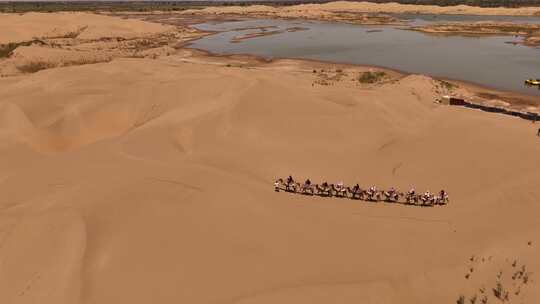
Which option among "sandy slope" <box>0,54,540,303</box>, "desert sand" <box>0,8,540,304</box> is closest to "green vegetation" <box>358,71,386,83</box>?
"desert sand" <box>0,8,540,304</box>

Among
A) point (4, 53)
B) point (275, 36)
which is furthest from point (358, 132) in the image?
point (275, 36)

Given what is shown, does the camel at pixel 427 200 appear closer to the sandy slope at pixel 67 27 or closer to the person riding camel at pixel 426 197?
the person riding camel at pixel 426 197

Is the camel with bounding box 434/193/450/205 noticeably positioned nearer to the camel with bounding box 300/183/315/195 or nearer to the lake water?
the camel with bounding box 300/183/315/195

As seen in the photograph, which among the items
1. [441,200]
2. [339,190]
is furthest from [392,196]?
[339,190]

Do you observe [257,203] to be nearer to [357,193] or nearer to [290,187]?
[290,187]

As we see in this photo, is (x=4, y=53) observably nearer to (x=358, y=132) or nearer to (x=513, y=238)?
(x=358, y=132)

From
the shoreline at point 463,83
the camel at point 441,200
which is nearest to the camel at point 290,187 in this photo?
the camel at point 441,200
